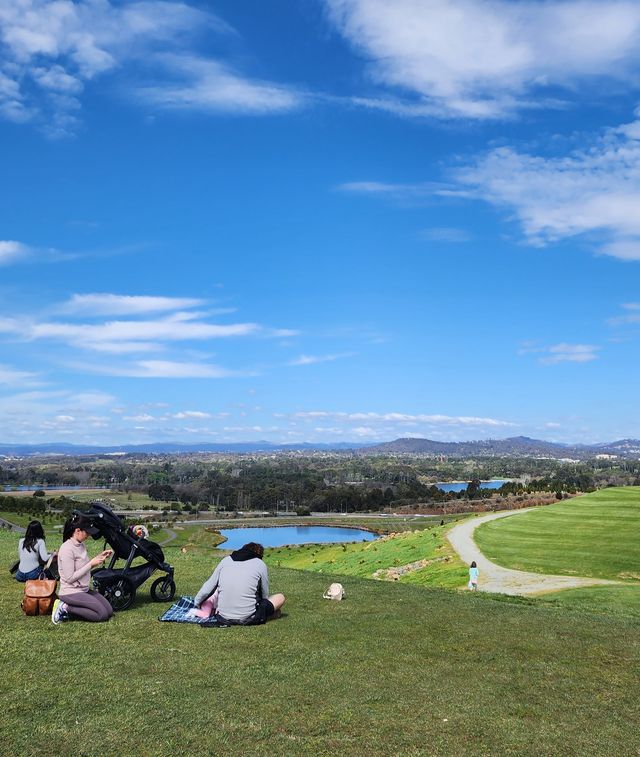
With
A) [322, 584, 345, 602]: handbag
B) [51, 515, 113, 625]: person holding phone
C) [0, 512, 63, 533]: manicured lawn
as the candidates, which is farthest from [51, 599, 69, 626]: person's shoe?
[0, 512, 63, 533]: manicured lawn

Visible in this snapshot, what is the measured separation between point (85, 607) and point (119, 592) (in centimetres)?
115

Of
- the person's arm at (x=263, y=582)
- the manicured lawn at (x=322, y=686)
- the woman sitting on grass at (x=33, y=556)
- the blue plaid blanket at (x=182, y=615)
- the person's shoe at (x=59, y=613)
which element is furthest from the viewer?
the woman sitting on grass at (x=33, y=556)

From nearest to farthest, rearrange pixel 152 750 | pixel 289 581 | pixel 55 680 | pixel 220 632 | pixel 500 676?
pixel 152 750
pixel 55 680
pixel 500 676
pixel 220 632
pixel 289 581

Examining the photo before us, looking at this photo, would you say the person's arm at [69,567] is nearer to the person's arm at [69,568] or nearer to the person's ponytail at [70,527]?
the person's arm at [69,568]

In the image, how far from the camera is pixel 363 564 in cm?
4109

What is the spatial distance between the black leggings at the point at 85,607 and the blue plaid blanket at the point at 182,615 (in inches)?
40.4

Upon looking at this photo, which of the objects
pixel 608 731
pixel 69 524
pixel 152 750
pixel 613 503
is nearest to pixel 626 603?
pixel 608 731

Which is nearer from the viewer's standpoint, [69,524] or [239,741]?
[239,741]

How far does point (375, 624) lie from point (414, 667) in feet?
9.30

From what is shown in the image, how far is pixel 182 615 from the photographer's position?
11.5 meters

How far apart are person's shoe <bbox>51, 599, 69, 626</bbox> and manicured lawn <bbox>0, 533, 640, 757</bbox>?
0.14 m

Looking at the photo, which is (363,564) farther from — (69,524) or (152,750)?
(152,750)

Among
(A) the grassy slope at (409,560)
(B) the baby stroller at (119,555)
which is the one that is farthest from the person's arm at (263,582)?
(A) the grassy slope at (409,560)

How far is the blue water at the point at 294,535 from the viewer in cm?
12825
